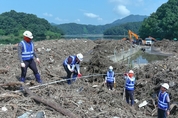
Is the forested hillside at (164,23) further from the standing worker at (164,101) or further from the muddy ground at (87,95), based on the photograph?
the standing worker at (164,101)

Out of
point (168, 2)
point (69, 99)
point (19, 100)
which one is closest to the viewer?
point (19, 100)

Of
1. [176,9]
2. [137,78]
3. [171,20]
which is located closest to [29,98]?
[137,78]

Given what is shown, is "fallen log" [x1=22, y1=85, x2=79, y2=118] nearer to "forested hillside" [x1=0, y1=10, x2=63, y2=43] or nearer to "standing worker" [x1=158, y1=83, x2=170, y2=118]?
"standing worker" [x1=158, y1=83, x2=170, y2=118]

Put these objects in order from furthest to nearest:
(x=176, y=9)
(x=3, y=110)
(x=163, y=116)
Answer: (x=176, y=9)
(x=163, y=116)
(x=3, y=110)

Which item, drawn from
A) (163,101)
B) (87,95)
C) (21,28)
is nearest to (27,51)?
(87,95)

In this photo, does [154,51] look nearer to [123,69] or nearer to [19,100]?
[123,69]

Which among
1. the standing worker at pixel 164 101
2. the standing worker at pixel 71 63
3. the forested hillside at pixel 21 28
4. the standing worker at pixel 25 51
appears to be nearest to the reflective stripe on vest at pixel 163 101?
the standing worker at pixel 164 101

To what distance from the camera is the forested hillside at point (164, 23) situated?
45.2 m

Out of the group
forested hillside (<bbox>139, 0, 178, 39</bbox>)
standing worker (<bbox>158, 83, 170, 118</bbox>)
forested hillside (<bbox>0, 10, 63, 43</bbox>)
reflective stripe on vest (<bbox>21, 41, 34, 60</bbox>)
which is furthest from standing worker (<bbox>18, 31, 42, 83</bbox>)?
forested hillside (<bbox>0, 10, 63, 43</bbox>)

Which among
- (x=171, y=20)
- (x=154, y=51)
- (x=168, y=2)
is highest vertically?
(x=168, y=2)

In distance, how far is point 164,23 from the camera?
46281 millimetres

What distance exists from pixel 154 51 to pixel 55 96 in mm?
22688

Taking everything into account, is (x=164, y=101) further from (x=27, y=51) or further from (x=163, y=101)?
(x=27, y=51)

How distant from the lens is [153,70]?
35.3ft
